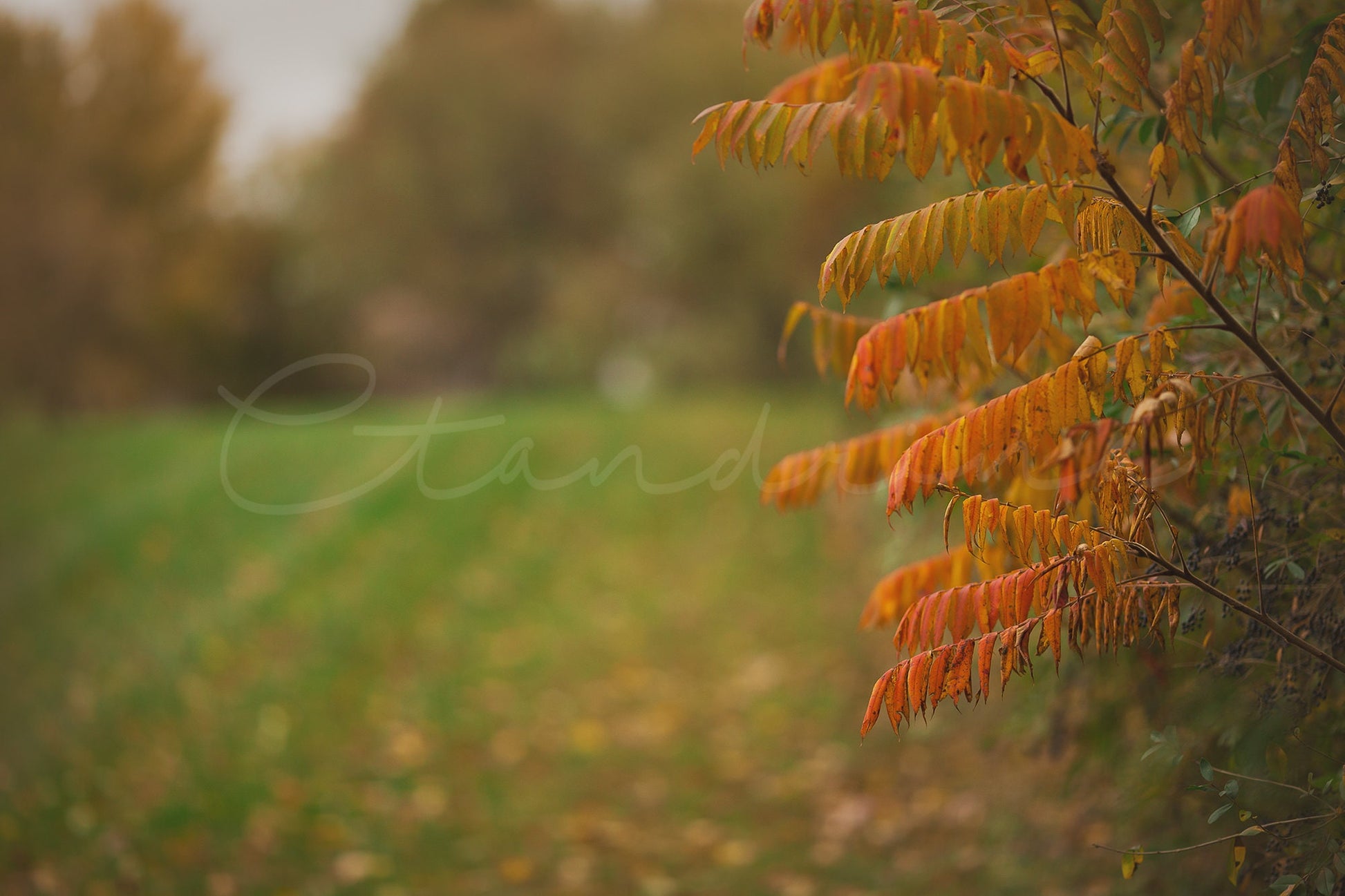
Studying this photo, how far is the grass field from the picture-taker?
4.65 metres

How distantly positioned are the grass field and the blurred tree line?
7.35m

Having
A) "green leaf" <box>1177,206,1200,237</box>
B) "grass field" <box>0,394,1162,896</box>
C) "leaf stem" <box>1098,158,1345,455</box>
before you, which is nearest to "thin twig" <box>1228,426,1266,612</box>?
"leaf stem" <box>1098,158,1345,455</box>

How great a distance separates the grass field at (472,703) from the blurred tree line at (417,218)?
735 centimetres

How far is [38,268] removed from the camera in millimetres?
16375

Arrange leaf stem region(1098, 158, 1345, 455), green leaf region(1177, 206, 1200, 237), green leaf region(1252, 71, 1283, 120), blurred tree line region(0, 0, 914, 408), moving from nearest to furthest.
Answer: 1. leaf stem region(1098, 158, 1345, 455)
2. green leaf region(1177, 206, 1200, 237)
3. green leaf region(1252, 71, 1283, 120)
4. blurred tree line region(0, 0, 914, 408)

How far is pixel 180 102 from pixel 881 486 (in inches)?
813

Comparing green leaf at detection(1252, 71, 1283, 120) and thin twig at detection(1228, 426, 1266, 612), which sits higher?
green leaf at detection(1252, 71, 1283, 120)

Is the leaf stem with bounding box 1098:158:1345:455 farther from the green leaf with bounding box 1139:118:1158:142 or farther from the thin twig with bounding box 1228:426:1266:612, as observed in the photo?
the green leaf with bounding box 1139:118:1158:142

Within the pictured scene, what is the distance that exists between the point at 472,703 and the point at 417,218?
18198 millimetres

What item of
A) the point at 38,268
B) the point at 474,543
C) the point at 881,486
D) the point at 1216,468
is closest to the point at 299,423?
the point at 38,268

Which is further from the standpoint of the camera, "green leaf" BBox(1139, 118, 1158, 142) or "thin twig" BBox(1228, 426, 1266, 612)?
"green leaf" BBox(1139, 118, 1158, 142)

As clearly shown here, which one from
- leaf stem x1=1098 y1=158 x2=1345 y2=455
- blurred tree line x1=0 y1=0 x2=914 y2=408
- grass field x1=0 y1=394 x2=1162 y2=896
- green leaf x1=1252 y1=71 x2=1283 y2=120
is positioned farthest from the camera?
blurred tree line x1=0 y1=0 x2=914 y2=408

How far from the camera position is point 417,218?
22.7m

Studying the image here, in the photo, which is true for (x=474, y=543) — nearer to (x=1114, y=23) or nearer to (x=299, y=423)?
(x=299, y=423)
